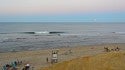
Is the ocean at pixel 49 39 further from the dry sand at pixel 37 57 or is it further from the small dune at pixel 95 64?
the small dune at pixel 95 64

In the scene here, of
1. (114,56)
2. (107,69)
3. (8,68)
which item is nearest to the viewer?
(107,69)

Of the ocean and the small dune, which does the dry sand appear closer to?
the ocean

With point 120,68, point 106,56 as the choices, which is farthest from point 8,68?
point 120,68

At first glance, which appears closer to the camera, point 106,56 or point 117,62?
point 117,62

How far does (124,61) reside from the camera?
9.80 m

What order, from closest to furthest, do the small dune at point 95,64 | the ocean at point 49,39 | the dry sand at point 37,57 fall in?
the small dune at point 95,64
the dry sand at point 37,57
the ocean at point 49,39

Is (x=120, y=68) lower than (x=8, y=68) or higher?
higher

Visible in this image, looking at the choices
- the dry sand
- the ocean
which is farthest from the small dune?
the ocean

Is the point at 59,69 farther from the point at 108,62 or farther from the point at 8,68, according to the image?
the point at 8,68

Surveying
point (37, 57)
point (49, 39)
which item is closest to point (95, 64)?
point (37, 57)

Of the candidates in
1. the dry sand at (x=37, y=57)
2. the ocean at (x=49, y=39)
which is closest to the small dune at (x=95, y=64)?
the dry sand at (x=37, y=57)

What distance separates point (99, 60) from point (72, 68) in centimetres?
132

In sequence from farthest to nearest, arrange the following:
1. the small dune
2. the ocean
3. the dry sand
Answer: the ocean
the dry sand
the small dune

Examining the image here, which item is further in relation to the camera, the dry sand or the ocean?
the ocean
